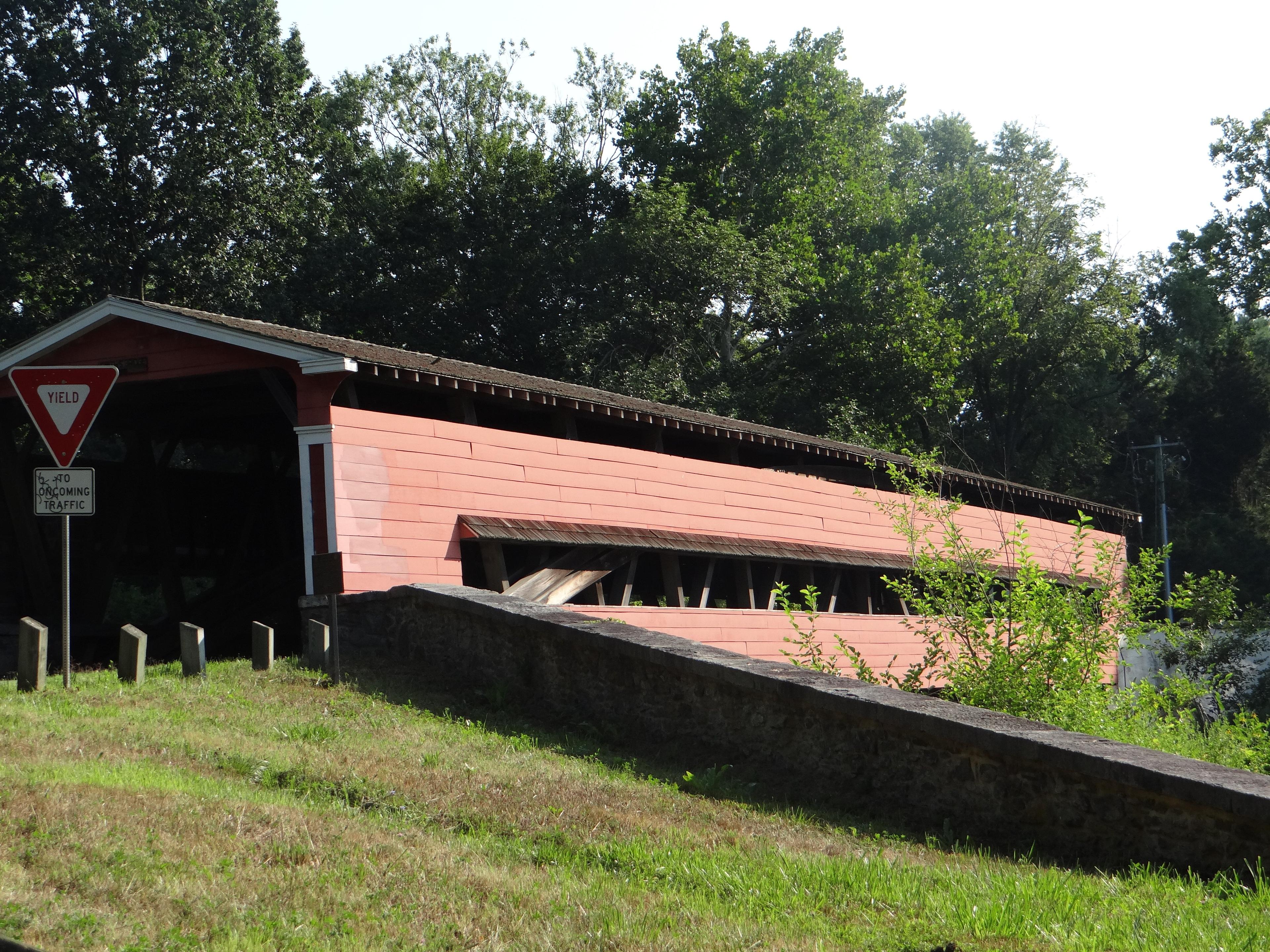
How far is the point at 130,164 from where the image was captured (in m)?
27.8

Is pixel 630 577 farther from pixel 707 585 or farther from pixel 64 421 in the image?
pixel 64 421

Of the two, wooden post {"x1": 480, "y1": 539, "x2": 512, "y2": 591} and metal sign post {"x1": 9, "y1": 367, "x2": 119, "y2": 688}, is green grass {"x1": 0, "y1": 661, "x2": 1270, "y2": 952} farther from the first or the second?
wooden post {"x1": 480, "y1": 539, "x2": 512, "y2": 591}

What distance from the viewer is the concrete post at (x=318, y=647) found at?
10.0 m

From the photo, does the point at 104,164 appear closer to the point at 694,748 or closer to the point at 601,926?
the point at 694,748

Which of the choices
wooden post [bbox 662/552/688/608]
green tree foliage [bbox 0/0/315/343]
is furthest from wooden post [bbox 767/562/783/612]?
green tree foliage [bbox 0/0/315/343]

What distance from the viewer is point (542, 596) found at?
1273 centimetres

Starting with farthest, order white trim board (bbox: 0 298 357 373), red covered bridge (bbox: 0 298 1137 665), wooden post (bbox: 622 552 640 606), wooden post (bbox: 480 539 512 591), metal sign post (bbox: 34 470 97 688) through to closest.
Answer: wooden post (bbox: 622 552 640 606) < wooden post (bbox: 480 539 512 591) < red covered bridge (bbox: 0 298 1137 665) < white trim board (bbox: 0 298 357 373) < metal sign post (bbox: 34 470 97 688)

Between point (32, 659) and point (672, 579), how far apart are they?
27.7 ft

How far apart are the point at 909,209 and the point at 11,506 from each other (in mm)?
33541

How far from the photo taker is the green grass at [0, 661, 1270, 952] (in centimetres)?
427

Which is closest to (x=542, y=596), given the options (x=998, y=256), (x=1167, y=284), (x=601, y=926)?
(x=601, y=926)

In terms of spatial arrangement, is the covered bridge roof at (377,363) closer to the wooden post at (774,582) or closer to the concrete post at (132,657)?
the wooden post at (774,582)

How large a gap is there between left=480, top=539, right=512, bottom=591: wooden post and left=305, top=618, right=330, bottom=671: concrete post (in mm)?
2457

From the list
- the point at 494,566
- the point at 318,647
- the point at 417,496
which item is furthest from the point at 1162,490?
the point at 318,647
